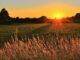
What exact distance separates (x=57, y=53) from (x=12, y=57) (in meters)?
1.24

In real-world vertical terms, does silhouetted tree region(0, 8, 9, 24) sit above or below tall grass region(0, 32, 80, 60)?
below

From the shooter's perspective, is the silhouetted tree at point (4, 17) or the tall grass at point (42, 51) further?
the silhouetted tree at point (4, 17)

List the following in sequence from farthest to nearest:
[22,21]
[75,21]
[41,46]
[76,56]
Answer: [22,21] → [75,21] → [41,46] → [76,56]

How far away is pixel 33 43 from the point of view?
11.3 metres

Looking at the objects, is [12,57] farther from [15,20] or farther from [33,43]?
[15,20]

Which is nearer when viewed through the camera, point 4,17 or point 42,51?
point 42,51

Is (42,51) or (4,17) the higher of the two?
(42,51)

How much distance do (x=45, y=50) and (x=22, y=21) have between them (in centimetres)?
3766

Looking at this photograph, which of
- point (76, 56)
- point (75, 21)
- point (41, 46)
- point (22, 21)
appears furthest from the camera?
point (22, 21)

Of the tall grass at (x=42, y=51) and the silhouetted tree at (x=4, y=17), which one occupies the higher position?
the tall grass at (x=42, y=51)

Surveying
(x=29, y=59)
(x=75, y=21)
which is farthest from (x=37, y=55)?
(x=75, y=21)

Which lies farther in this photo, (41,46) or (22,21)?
(22,21)

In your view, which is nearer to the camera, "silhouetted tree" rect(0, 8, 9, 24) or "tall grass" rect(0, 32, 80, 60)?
"tall grass" rect(0, 32, 80, 60)

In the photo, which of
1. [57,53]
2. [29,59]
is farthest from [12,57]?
[57,53]
